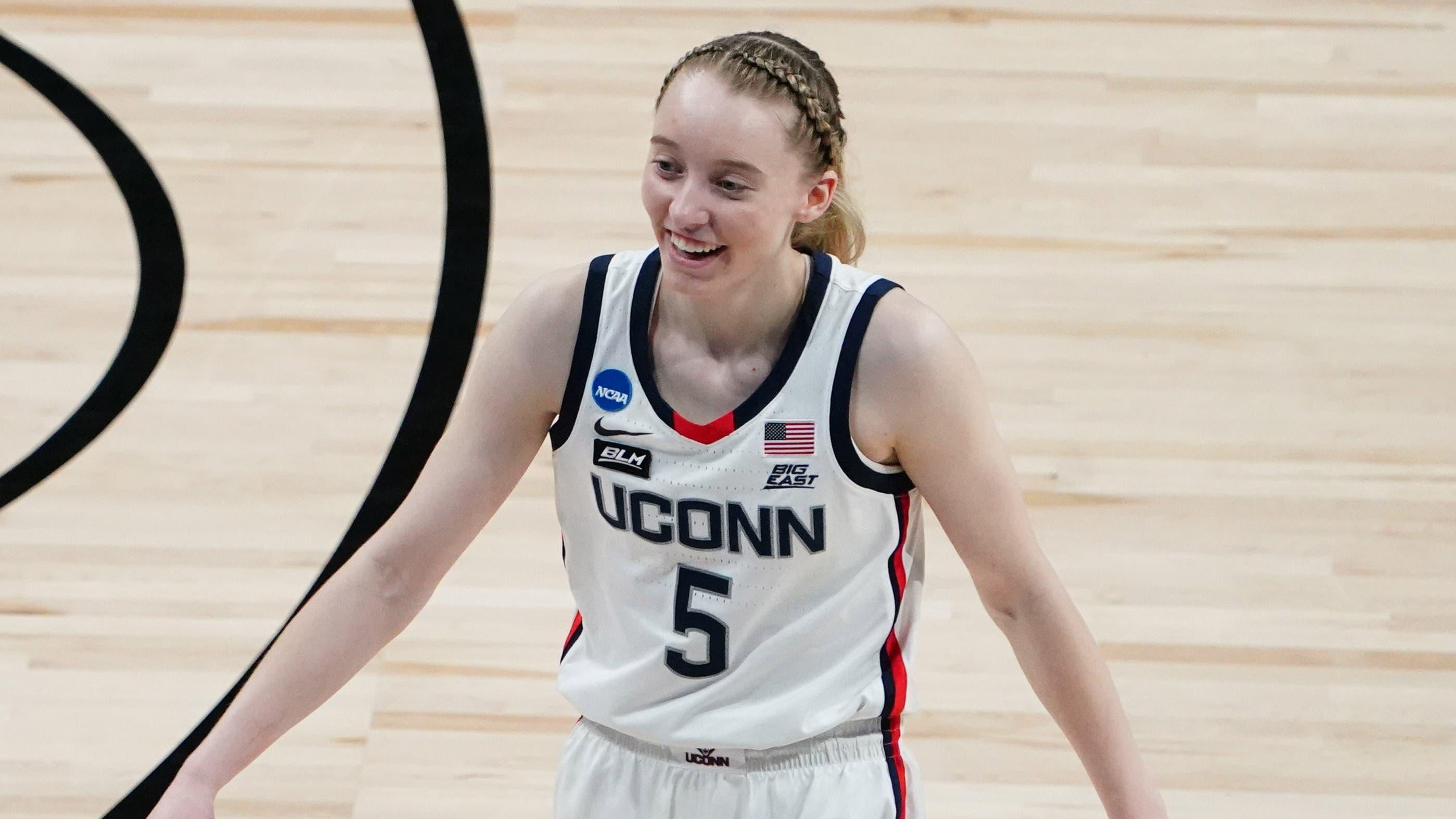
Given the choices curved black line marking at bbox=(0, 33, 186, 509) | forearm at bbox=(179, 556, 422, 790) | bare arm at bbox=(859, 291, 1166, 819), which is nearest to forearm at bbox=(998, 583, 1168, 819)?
bare arm at bbox=(859, 291, 1166, 819)

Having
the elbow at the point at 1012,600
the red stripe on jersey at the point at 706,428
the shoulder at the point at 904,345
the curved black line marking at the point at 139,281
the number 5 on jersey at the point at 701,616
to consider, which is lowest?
the curved black line marking at the point at 139,281

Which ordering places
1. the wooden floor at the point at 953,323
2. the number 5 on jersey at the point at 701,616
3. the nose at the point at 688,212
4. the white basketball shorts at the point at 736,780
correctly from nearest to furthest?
the nose at the point at 688,212, the number 5 on jersey at the point at 701,616, the white basketball shorts at the point at 736,780, the wooden floor at the point at 953,323

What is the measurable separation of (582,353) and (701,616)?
1.03ft

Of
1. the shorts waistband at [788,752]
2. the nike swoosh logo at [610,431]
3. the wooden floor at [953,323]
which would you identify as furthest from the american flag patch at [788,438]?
the wooden floor at [953,323]

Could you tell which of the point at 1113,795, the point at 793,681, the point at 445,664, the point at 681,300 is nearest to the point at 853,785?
the point at 793,681

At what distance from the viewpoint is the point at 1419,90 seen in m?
4.61

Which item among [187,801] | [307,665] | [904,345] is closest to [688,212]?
[904,345]

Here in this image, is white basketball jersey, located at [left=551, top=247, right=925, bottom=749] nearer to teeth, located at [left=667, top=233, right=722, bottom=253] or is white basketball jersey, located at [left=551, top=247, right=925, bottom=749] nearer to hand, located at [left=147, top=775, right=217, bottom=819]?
teeth, located at [left=667, top=233, right=722, bottom=253]

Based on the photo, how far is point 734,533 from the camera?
1.80 meters

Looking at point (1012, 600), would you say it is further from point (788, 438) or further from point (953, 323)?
point (953, 323)

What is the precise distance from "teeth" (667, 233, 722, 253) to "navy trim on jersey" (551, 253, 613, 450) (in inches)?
7.4

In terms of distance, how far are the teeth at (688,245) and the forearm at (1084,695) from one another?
52 cm

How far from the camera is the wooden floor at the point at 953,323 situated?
3166mm

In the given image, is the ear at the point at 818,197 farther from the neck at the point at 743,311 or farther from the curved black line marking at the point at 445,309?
the curved black line marking at the point at 445,309
